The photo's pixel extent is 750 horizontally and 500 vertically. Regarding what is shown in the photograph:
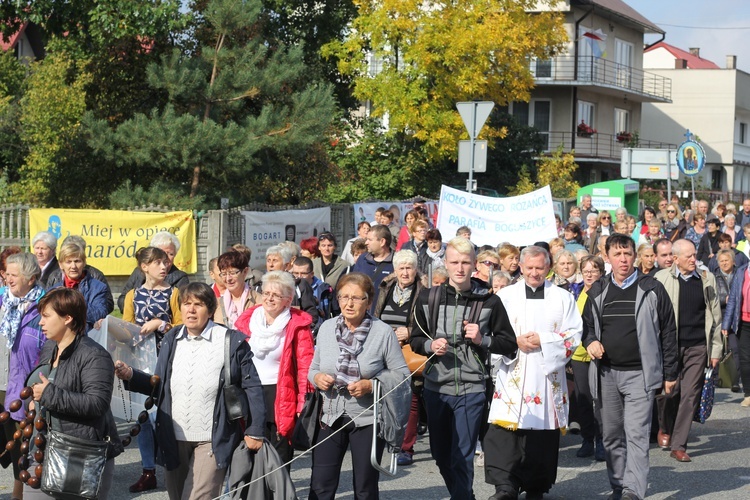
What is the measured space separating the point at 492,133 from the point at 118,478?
86.6 ft

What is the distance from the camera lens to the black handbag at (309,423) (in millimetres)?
6289

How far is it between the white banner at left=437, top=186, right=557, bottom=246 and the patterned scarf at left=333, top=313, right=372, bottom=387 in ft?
32.4

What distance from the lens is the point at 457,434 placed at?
6875 mm

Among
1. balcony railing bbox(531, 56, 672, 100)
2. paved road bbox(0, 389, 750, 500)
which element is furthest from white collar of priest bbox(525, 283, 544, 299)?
balcony railing bbox(531, 56, 672, 100)

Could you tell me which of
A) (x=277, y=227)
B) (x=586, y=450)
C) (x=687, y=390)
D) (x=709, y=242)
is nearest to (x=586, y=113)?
(x=709, y=242)

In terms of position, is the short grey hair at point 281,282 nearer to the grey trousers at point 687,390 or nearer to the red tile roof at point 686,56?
the grey trousers at point 687,390

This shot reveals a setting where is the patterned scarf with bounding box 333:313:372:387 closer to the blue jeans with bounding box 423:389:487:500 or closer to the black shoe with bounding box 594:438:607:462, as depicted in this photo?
the blue jeans with bounding box 423:389:487:500

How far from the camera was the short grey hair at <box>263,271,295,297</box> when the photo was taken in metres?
6.80

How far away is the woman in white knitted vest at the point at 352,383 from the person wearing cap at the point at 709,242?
41.5 ft

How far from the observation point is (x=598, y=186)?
1127 inches

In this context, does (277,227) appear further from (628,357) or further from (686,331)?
(628,357)

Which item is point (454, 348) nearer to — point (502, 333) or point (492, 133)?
point (502, 333)

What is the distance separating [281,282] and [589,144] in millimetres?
43763

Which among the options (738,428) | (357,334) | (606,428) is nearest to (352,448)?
(357,334)
